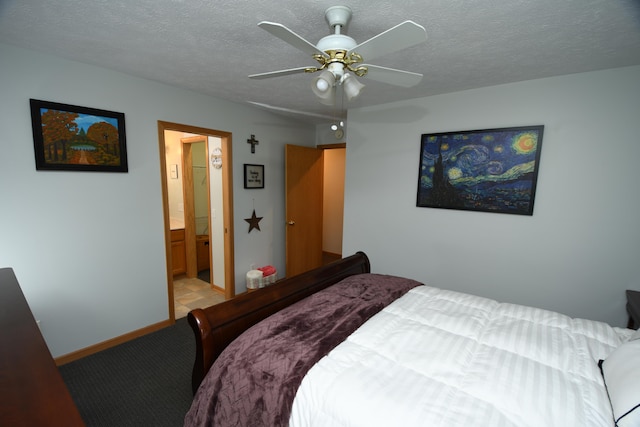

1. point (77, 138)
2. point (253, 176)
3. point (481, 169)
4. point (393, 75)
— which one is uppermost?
point (393, 75)

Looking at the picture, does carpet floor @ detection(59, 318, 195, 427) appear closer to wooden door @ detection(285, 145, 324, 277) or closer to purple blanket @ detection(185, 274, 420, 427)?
purple blanket @ detection(185, 274, 420, 427)

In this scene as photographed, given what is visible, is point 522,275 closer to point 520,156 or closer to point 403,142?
point 520,156

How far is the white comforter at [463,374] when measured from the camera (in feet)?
3.27

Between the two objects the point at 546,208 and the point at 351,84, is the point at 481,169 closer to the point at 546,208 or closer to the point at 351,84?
the point at 546,208

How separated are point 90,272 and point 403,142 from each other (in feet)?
11.0

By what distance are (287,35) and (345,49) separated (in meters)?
0.34

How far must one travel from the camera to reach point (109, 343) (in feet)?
8.22

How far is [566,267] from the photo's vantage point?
2404 millimetres

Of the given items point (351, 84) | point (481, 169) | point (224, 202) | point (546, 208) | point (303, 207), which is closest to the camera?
point (351, 84)

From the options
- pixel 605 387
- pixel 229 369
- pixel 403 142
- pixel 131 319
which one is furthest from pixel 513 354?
pixel 131 319

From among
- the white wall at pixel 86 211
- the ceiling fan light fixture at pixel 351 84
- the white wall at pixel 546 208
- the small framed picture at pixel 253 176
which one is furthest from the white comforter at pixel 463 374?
the small framed picture at pixel 253 176

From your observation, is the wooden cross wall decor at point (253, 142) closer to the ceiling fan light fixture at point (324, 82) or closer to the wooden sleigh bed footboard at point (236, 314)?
the wooden sleigh bed footboard at point (236, 314)

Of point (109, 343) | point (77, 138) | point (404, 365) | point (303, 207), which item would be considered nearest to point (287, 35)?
point (404, 365)

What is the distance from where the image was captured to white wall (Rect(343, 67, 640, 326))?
218 centimetres
